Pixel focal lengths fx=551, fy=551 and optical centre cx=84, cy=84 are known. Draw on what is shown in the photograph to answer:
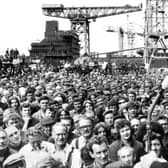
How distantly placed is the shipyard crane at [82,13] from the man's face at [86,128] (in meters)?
91.2

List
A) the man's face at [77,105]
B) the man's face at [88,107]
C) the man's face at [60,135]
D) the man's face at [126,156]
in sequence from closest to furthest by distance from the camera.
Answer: the man's face at [126,156] → the man's face at [60,135] → the man's face at [88,107] → the man's face at [77,105]

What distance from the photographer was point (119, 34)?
11850 cm

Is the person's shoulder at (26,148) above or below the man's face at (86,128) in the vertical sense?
below

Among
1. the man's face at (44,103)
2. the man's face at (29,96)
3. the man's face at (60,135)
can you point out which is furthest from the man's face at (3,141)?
the man's face at (29,96)

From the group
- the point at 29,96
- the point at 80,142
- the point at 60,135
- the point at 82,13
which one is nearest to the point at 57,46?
the point at 82,13

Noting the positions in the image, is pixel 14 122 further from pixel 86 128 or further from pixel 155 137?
pixel 155 137

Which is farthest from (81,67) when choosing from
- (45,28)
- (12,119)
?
(45,28)

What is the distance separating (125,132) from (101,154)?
0.58 metres

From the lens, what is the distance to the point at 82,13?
100938mm

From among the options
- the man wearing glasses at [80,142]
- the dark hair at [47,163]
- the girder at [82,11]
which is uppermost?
the girder at [82,11]

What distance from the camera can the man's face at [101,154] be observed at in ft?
18.4

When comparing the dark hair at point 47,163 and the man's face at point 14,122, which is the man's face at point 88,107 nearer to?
the man's face at point 14,122

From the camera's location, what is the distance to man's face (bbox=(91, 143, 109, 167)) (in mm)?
5614

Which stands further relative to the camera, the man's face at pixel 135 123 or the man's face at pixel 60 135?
the man's face at pixel 135 123
